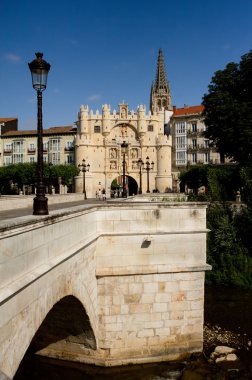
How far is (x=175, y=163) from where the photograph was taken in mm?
61906

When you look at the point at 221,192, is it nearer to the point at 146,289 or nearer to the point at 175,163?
the point at 146,289

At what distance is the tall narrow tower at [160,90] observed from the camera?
83.9m

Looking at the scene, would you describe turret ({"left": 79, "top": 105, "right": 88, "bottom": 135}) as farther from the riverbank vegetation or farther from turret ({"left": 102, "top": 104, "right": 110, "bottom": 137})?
the riverbank vegetation

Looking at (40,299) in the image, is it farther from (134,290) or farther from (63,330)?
(63,330)

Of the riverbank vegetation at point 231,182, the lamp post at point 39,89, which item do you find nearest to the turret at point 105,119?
the riverbank vegetation at point 231,182

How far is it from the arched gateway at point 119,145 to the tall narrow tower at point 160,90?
23686mm

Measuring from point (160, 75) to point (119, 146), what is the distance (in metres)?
33.1

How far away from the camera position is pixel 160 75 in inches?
3386

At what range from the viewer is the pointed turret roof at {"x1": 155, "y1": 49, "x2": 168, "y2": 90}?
85.1 meters

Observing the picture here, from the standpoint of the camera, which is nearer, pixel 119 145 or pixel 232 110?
pixel 232 110

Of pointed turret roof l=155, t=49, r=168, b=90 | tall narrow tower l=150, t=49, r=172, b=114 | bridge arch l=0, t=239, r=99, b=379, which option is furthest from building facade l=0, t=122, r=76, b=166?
bridge arch l=0, t=239, r=99, b=379

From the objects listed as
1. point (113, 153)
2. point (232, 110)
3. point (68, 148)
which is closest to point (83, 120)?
point (68, 148)

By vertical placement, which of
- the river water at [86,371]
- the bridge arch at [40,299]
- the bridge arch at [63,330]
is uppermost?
the bridge arch at [40,299]

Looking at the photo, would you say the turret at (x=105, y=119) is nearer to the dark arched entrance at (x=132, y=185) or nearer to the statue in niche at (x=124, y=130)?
the statue in niche at (x=124, y=130)
